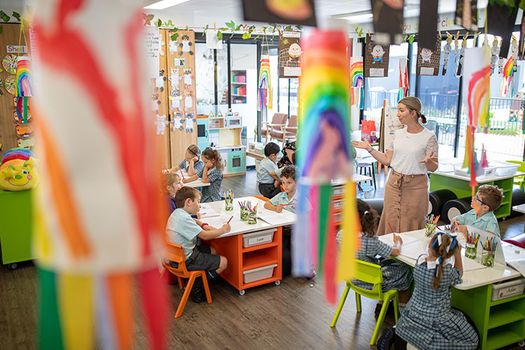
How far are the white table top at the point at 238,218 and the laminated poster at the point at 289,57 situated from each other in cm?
132

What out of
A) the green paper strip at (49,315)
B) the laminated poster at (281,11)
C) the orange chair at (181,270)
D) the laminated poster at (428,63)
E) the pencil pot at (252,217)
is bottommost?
the orange chair at (181,270)

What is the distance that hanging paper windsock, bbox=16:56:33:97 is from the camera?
400cm

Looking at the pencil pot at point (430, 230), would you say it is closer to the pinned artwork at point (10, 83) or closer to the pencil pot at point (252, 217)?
the pencil pot at point (252, 217)

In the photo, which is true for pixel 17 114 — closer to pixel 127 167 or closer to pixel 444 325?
pixel 444 325

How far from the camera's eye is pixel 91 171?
583mm

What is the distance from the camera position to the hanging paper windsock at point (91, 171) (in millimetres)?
579

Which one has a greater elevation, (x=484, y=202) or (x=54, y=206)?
(x=54, y=206)

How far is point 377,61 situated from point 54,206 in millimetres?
5179

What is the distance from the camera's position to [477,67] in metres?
1.29

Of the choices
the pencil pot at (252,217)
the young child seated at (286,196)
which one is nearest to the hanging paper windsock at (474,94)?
the pencil pot at (252,217)

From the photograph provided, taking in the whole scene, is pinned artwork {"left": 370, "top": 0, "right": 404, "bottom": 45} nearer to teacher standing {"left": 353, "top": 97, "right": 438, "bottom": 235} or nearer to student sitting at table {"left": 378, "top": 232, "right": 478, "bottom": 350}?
student sitting at table {"left": 378, "top": 232, "right": 478, "bottom": 350}

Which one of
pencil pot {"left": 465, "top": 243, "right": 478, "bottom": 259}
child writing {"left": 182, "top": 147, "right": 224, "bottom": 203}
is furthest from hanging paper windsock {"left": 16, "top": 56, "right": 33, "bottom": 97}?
pencil pot {"left": 465, "top": 243, "right": 478, "bottom": 259}

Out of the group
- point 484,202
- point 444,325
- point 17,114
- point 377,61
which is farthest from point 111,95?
point 17,114

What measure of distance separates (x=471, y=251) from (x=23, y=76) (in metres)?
3.80
